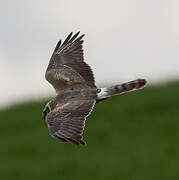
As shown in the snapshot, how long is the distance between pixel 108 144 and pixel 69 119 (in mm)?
11908

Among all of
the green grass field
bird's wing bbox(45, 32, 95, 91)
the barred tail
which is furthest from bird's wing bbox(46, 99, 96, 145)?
the green grass field

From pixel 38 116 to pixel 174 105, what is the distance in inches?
125

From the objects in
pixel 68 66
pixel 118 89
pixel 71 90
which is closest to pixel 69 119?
pixel 71 90

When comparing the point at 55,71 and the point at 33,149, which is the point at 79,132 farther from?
the point at 33,149

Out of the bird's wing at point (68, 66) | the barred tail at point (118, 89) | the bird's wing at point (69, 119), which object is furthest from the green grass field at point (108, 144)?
the bird's wing at point (69, 119)

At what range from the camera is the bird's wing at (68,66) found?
973 cm

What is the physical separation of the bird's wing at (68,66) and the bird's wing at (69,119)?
63 cm

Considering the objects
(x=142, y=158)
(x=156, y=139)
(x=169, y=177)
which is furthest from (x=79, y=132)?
(x=156, y=139)

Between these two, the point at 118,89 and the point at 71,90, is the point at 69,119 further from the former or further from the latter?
the point at 118,89

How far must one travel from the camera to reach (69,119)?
8656mm

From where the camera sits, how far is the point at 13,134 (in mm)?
22688

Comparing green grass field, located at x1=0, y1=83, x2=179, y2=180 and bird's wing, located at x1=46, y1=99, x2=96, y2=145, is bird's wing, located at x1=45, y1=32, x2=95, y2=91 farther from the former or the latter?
green grass field, located at x1=0, y1=83, x2=179, y2=180

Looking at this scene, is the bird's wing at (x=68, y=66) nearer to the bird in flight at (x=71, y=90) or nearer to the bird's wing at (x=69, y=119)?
the bird in flight at (x=71, y=90)

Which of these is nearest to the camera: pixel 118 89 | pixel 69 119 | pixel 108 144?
pixel 69 119
